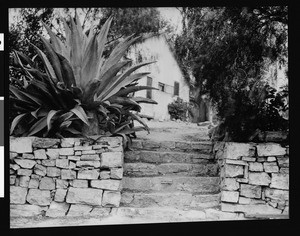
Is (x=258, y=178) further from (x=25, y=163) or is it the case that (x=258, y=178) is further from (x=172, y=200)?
(x=25, y=163)

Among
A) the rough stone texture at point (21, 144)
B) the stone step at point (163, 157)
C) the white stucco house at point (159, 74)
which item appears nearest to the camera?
the rough stone texture at point (21, 144)

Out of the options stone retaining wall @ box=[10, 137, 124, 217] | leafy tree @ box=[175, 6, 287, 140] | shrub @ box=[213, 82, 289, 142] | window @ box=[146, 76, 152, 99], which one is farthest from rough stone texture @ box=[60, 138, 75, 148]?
shrub @ box=[213, 82, 289, 142]

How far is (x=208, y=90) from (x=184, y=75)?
0.39 m

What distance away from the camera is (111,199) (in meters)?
5.53

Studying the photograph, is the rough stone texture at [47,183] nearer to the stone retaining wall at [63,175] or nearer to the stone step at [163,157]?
the stone retaining wall at [63,175]

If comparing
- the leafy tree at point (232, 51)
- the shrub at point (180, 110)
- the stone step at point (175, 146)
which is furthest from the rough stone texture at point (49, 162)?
the leafy tree at point (232, 51)

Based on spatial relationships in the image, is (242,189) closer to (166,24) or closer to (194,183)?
(194,183)

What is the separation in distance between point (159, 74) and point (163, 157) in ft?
3.35

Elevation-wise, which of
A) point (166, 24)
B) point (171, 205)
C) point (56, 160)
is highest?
point (166, 24)

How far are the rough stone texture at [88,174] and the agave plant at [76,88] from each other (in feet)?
1.45

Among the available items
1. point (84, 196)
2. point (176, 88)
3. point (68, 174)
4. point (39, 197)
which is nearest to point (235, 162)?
point (176, 88)

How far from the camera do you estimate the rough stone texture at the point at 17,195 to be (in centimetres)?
543

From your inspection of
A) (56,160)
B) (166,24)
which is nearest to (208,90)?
(166,24)

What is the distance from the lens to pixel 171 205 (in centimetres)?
577
